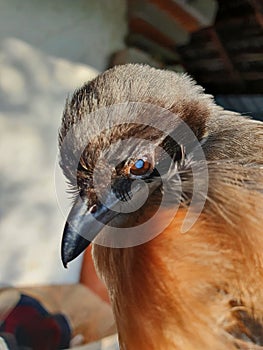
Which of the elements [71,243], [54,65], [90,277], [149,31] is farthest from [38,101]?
[71,243]

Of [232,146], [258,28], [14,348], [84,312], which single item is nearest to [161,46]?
[258,28]

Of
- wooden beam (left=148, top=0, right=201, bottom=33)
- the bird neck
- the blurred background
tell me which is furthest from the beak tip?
wooden beam (left=148, top=0, right=201, bottom=33)

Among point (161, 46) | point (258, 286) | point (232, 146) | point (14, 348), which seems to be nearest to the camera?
point (258, 286)

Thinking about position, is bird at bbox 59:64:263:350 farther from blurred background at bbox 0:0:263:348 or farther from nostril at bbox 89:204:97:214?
blurred background at bbox 0:0:263:348

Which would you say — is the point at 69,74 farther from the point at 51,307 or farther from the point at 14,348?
the point at 14,348

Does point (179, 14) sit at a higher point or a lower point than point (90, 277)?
higher

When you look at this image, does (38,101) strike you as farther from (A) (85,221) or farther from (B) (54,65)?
(A) (85,221)

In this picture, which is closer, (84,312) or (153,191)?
(153,191)
